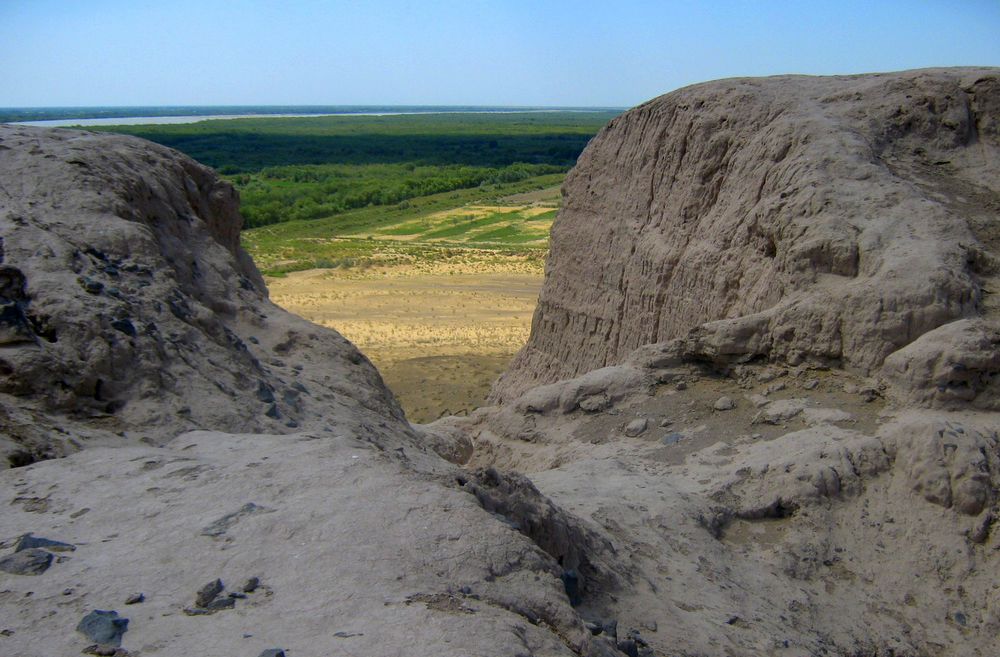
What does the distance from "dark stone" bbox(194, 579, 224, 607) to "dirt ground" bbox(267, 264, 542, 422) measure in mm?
12333

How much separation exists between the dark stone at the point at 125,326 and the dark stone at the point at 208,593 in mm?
3115

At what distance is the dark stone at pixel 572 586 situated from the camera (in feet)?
15.1

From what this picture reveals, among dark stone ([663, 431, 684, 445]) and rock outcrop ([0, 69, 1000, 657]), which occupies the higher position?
rock outcrop ([0, 69, 1000, 657])

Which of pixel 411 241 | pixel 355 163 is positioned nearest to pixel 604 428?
pixel 411 241

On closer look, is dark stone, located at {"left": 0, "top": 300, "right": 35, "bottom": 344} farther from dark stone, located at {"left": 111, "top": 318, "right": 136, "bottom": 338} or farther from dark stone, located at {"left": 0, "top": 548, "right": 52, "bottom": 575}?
dark stone, located at {"left": 0, "top": 548, "right": 52, "bottom": 575}

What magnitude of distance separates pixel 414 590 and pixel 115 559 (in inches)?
55.3

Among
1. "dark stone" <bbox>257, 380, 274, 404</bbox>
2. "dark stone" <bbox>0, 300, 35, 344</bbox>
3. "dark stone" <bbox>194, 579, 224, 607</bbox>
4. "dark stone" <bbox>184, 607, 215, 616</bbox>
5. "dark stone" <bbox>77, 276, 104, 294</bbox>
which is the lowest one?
"dark stone" <bbox>257, 380, 274, 404</bbox>

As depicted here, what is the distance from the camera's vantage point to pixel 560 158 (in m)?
89.5

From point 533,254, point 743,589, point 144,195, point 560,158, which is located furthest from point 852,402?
point 560,158

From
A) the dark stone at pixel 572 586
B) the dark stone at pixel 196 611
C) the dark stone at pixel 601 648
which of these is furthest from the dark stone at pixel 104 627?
the dark stone at pixel 572 586

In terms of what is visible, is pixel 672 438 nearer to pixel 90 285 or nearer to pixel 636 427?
pixel 636 427

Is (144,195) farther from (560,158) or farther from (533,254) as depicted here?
(560,158)

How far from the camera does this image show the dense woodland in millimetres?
62094

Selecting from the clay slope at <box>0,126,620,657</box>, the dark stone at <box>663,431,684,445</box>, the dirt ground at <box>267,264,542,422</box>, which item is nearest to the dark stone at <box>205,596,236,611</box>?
the clay slope at <box>0,126,620,657</box>
